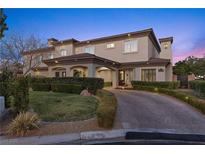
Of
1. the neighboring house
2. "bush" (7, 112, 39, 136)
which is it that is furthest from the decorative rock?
"bush" (7, 112, 39, 136)

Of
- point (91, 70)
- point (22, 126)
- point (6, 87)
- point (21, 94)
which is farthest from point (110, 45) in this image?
point (22, 126)

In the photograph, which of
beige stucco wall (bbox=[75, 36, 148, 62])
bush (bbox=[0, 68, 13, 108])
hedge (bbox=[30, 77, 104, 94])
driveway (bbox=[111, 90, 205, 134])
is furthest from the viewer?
beige stucco wall (bbox=[75, 36, 148, 62])

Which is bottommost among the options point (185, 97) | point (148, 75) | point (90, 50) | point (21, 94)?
point (185, 97)

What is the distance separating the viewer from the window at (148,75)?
63.0ft

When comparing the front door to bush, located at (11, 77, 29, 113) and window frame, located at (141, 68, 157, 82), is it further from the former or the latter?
Answer: bush, located at (11, 77, 29, 113)

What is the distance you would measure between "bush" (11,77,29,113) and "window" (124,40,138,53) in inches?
613

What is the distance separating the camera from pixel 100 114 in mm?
6020

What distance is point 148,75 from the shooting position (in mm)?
19562

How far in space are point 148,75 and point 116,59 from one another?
4.88m

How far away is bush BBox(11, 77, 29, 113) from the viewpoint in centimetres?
719

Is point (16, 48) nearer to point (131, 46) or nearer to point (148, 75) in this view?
point (131, 46)

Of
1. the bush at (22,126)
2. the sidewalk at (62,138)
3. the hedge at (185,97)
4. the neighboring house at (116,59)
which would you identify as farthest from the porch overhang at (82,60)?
the sidewalk at (62,138)

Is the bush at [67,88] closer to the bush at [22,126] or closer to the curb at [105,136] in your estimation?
the bush at [22,126]

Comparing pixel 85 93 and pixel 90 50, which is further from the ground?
pixel 90 50
